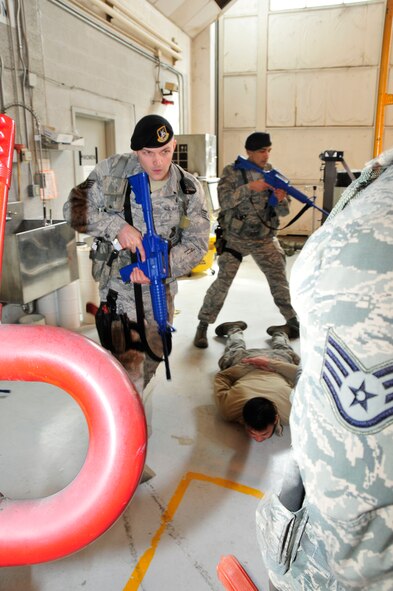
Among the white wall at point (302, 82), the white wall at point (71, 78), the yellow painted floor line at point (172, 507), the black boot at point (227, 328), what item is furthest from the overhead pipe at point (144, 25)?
the yellow painted floor line at point (172, 507)

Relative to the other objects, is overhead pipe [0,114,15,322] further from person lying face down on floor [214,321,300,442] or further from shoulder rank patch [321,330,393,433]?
person lying face down on floor [214,321,300,442]

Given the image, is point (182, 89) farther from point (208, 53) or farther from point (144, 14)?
point (144, 14)

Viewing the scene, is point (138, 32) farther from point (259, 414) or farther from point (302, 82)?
point (259, 414)

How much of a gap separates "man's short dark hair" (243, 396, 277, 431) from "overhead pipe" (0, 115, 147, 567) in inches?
73.3

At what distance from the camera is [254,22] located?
29.3ft

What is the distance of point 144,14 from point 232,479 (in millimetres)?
6103

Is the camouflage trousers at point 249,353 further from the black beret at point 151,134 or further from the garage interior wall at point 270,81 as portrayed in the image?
the garage interior wall at point 270,81

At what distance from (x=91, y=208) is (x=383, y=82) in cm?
816

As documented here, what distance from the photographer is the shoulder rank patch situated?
1.95 ft

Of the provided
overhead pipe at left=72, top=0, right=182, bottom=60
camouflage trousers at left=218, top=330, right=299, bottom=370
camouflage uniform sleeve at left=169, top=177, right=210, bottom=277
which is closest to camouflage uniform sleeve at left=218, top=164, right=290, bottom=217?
camouflage trousers at left=218, top=330, right=299, bottom=370

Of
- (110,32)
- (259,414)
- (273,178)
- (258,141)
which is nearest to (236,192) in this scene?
(273,178)

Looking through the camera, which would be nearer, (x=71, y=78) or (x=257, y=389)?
(x=257, y=389)

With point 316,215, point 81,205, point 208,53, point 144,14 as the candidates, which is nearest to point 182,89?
point 208,53

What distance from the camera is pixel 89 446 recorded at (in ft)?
2.06
